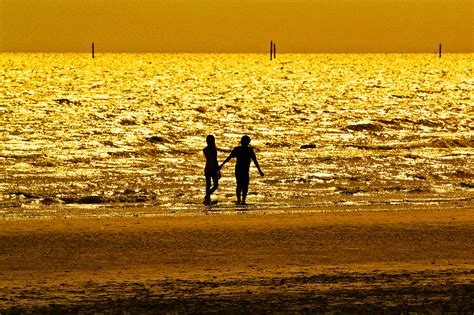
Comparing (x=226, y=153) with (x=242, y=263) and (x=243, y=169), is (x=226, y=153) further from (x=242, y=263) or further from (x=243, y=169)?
(x=242, y=263)

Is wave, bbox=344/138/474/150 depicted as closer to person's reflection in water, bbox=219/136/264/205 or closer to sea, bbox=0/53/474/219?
sea, bbox=0/53/474/219

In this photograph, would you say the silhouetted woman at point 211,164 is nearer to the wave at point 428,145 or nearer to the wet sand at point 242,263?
the wet sand at point 242,263

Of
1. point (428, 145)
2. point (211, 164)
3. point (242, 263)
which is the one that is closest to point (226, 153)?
point (428, 145)

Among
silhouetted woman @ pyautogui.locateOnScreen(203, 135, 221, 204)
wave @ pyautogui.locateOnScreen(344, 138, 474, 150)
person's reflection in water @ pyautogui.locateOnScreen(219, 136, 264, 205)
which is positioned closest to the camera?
person's reflection in water @ pyautogui.locateOnScreen(219, 136, 264, 205)

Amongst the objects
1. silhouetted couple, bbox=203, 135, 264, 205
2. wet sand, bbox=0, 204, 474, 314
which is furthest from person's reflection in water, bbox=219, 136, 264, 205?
wet sand, bbox=0, 204, 474, 314

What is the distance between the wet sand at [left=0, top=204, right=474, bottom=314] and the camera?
437 inches

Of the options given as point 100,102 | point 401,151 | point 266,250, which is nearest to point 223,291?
point 266,250

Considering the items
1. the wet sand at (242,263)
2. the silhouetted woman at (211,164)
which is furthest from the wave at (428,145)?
the wet sand at (242,263)

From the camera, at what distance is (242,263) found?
44.5ft

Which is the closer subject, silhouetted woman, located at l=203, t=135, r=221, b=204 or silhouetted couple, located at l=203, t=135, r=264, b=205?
silhouetted couple, located at l=203, t=135, r=264, b=205

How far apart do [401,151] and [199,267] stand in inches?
956

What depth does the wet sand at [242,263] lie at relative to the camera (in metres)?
11.1

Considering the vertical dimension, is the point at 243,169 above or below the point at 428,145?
above

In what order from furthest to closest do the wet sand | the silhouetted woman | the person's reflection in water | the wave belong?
the wave < the silhouetted woman < the person's reflection in water < the wet sand
